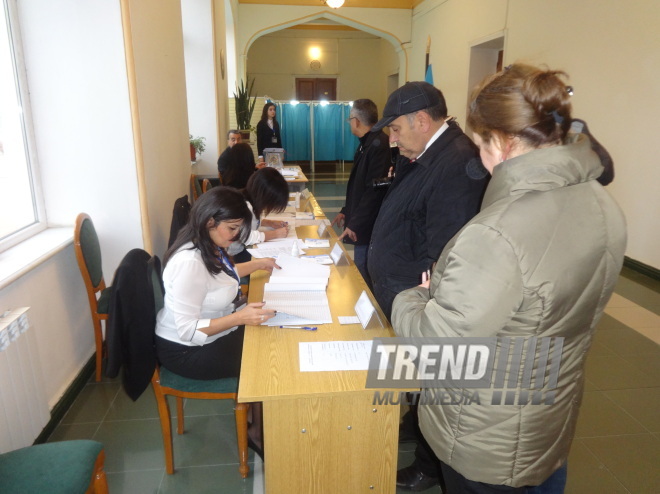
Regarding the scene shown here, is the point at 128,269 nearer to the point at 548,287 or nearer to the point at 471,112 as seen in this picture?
the point at 471,112

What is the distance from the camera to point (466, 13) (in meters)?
7.51

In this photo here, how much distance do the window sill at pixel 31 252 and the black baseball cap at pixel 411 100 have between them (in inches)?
61.5

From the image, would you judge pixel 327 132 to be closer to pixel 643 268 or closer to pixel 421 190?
pixel 643 268

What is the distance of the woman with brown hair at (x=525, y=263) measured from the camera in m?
0.89

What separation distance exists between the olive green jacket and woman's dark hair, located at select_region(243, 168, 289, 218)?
187cm

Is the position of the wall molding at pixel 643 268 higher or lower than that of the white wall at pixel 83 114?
lower

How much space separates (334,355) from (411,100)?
948 millimetres

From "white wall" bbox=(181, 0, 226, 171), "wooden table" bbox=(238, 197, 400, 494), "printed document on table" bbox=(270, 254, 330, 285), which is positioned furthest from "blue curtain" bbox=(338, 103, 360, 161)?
"wooden table" bbox=(238, 197, 400, 494)

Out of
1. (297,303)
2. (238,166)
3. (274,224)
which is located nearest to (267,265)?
A: (297,303)

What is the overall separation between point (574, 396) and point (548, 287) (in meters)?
0.38

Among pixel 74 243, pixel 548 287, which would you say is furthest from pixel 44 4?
pixel 548 287

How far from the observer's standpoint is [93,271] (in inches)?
95.2

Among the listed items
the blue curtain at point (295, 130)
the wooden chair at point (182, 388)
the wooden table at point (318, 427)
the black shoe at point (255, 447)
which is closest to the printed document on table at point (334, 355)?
the wooden table at point (318, 427)

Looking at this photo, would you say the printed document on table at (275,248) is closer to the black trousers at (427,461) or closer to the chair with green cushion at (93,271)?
the chair with green cushion at (93,271)
